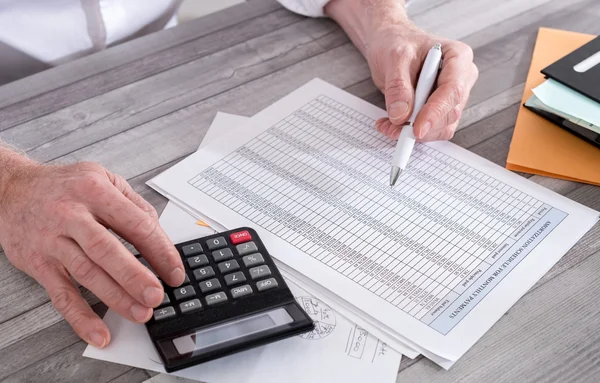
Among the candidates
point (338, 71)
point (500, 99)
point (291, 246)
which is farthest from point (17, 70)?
point (500, 99)

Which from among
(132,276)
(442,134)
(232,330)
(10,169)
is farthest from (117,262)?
(442,134)

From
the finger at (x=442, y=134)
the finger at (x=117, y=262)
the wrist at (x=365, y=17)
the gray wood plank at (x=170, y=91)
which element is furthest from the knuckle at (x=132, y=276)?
the wrist at (x=365, y=17)

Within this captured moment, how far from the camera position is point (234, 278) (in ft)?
2.18

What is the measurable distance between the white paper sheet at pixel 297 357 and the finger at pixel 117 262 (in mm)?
48

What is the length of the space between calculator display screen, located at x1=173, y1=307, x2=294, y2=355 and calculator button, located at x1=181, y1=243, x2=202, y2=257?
0.30 ft

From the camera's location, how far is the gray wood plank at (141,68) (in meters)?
0.91

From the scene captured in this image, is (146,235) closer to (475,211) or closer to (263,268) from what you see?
(263,268)

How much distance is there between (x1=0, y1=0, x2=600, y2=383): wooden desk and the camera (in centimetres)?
63

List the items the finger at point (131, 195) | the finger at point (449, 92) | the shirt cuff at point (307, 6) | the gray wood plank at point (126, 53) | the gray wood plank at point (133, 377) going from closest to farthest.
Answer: the gray wood plank at point (133, 377)
the finger at point (131, 195)
the finger at point (449, 92)
the gray wood plank at point (126, 53)
the shirt cuff at point (307, 6)

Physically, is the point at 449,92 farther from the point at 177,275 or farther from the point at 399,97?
the point at 177,275

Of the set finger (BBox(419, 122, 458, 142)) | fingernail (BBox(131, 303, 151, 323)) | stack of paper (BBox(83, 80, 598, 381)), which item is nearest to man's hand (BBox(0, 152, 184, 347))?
fingernail (BBox(131, 303, 151, 323))

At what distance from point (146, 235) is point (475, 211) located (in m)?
0.37

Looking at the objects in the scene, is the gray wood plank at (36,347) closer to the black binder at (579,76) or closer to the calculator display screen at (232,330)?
the calculator display screen at (232,330)

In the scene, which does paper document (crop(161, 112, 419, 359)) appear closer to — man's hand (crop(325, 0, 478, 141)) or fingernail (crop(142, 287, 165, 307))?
fingernail (crop(142, 287, 165, 307))
